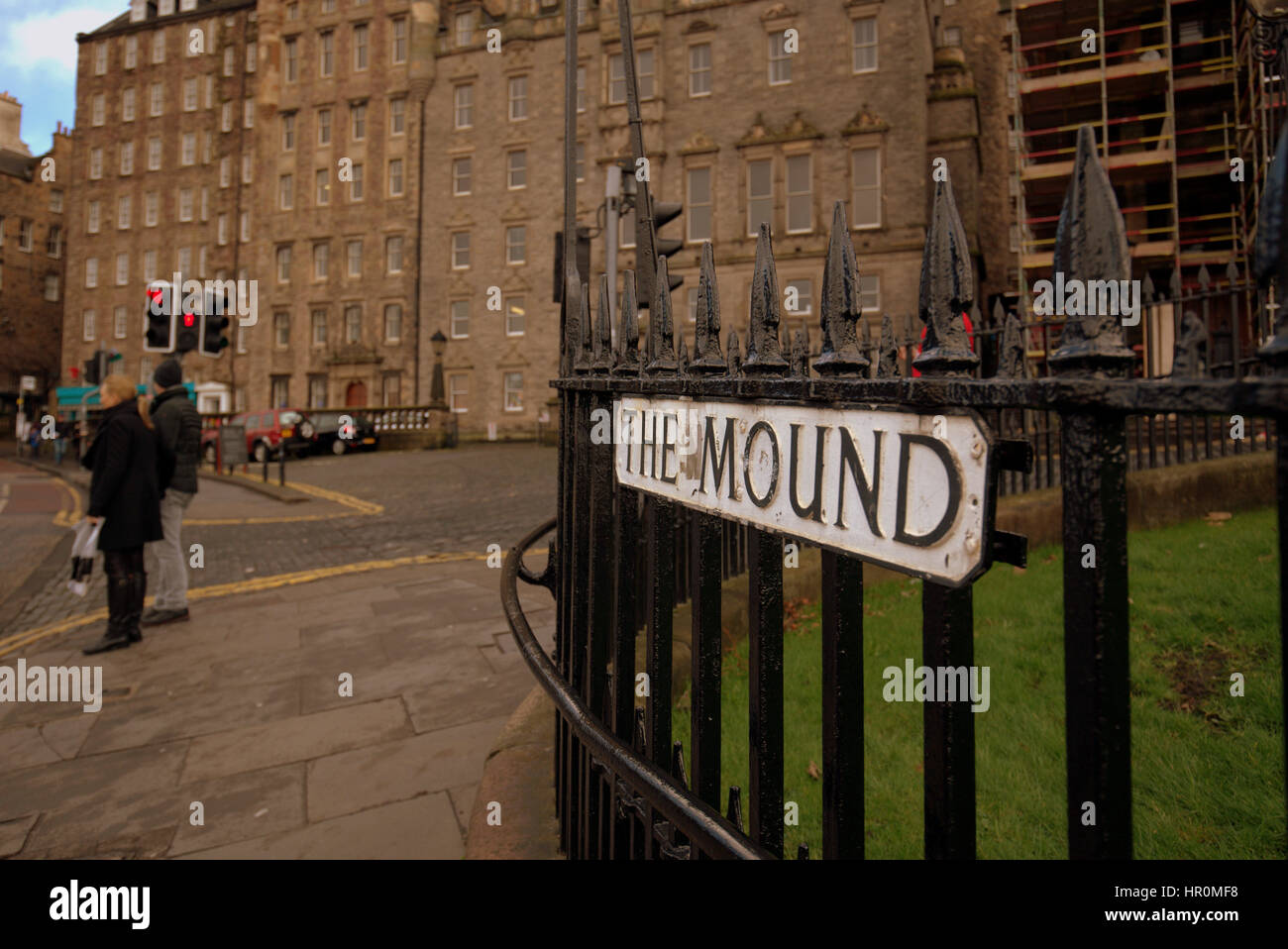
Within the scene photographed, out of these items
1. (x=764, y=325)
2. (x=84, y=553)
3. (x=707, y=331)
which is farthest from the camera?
(x=84, y=553)

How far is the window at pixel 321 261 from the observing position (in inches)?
1481

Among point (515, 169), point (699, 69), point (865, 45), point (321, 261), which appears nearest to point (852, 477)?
point (865, 45)

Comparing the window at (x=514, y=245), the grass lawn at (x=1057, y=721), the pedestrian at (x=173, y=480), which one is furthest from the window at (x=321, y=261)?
the grass lawn at (x=1057, y=721)

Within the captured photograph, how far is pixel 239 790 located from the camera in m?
3.31

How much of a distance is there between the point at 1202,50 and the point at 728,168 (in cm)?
1534

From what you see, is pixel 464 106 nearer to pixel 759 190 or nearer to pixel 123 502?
pixel 759 190

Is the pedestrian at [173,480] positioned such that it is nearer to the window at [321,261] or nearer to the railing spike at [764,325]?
the railing spike at [764,325]

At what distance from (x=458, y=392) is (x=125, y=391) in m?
28.8

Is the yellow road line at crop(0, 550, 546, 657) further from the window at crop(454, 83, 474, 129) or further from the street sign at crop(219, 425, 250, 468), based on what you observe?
the window at crop(454, 83, 474, 129)

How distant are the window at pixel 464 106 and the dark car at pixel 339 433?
50.4 ft

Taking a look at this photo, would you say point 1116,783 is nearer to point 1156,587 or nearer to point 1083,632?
point 1083,632

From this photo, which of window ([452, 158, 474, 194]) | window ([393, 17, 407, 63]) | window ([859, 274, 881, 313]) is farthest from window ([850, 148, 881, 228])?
window ([393, 17, 407, 63])

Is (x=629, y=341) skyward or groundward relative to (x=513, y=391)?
groundward

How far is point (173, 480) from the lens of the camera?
616 centimetres
